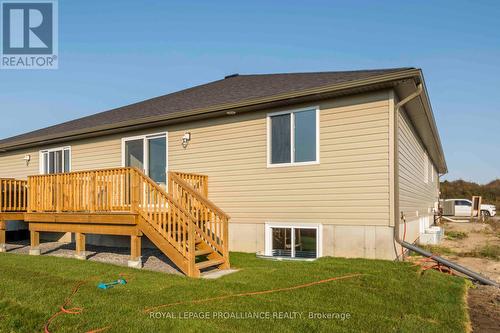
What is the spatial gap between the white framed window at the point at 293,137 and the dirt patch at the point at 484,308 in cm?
374

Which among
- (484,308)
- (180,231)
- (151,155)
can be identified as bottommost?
(484,308)

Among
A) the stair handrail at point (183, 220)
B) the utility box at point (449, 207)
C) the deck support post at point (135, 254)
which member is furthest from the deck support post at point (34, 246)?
the utility box at point (449, 207)

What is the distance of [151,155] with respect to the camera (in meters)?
10.8

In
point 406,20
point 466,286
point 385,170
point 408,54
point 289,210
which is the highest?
point 406,20

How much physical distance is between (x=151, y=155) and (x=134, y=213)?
387cm

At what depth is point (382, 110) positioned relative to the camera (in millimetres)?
7277

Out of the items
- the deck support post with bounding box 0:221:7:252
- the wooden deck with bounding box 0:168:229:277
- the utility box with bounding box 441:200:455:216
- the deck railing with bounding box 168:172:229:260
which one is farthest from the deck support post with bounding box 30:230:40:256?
the utility box with bounding box 441:200:455:216

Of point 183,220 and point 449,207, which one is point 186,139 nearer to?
point 183,220

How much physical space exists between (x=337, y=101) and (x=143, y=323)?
578 centimetres

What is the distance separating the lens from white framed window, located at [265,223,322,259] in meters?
8.05

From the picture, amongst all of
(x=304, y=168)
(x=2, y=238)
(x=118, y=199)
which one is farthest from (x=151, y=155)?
(x=304, y=168)

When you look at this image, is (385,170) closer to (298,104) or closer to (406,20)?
(298,104)

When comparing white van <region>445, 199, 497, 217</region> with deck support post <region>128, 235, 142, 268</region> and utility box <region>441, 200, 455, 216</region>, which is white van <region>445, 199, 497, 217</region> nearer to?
utility box <region>441, 200, 455, 216</region>

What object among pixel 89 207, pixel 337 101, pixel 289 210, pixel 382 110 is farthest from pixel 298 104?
pixel 89 207
